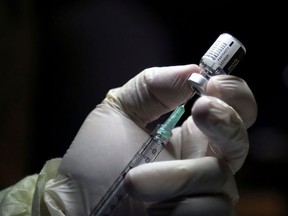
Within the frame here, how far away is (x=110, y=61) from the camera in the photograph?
126 centimetres

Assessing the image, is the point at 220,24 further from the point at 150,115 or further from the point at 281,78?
the point at 150,115

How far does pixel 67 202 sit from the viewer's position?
0.87 meters

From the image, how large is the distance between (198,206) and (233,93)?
22cm

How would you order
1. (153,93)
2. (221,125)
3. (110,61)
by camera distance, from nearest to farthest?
(221,125), (153,93), (110,61)

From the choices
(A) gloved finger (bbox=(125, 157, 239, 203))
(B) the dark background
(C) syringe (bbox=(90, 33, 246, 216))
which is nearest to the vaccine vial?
(C) syringe (bbox=(90, 33, 246, 216))

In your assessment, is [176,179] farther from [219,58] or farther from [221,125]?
[219,58]

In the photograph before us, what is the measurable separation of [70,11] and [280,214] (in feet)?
2.75

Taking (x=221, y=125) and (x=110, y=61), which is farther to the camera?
(x=110, y=61)

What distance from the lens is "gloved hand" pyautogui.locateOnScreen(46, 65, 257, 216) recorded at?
77cm

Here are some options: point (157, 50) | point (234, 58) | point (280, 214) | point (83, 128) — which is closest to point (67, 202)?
point (83, 128)

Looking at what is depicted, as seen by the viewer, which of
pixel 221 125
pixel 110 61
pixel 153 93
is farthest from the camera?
pixel 110 61

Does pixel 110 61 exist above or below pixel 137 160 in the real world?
above

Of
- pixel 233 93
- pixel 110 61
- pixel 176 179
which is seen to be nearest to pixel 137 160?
pixel 176 179

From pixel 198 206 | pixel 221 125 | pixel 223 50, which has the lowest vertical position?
pixel 198 206
